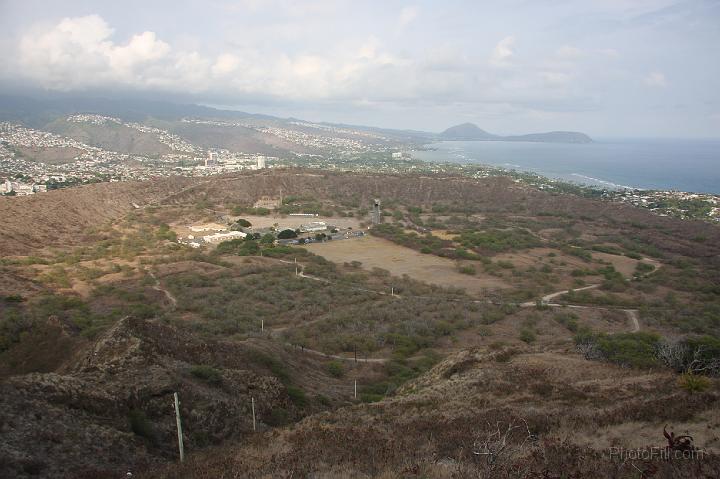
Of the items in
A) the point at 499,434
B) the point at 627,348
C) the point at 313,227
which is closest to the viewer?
the point at 499,434

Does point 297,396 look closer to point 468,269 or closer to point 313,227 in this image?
point 468,269

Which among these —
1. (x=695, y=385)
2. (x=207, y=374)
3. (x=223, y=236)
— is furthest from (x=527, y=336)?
(x=223, y=236)

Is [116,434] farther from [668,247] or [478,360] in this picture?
[668,247]

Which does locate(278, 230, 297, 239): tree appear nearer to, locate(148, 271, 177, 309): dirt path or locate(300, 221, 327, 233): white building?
locate(300, 221, 327, 233): white building

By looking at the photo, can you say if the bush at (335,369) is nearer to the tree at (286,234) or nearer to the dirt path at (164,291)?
the dirt path at (164,291)

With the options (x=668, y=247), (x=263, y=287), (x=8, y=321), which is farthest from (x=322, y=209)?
(x=8, y=321)

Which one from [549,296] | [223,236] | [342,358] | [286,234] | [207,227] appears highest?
[549,296]
